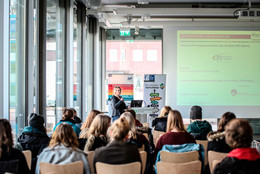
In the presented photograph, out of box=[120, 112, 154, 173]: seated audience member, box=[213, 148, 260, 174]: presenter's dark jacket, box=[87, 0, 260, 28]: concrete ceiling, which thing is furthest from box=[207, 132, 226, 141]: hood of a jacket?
box=[87, 0, 260, 28]: concrete ceiling

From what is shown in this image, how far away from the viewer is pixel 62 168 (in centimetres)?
286

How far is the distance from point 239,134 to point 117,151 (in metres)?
1.15

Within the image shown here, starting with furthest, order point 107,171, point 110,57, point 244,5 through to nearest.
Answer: point 110,57 → point 244,5 → point 107,171

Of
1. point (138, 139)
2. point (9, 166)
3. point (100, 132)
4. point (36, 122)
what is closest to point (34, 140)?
point (36, 122)

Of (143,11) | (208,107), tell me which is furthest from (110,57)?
(208,107)

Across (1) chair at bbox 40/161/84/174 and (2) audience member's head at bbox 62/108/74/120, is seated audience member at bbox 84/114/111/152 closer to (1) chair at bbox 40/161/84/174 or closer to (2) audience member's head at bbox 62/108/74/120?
(1) chair at bbox 40/161/84/174

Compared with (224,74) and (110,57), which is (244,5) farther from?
(110,57)

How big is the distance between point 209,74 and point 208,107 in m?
1.01

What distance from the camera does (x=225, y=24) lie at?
9.75 m

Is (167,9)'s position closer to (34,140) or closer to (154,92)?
(154,92)

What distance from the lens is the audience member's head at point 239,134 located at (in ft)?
7.75

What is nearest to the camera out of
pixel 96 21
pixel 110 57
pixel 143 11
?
pixel 143 11

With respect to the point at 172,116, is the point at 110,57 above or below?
above

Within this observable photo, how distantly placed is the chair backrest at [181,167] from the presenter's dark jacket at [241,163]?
28.0 inches
